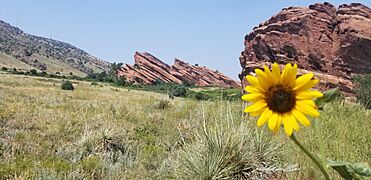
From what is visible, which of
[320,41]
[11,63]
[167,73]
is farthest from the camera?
[167,73]

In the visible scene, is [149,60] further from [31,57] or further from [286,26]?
[286,26]

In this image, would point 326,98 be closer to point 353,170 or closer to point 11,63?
point 353,170

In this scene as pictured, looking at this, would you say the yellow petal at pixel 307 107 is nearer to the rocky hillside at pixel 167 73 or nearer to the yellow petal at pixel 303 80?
the yellow petal at pixel 303 80

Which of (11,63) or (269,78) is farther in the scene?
(11,63)

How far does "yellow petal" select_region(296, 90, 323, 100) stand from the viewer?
1116 mm

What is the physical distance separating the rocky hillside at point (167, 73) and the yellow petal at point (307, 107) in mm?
95337

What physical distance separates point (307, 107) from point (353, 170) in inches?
11.0

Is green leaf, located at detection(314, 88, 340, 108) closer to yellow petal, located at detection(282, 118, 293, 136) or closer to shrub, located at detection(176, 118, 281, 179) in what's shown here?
yellow petal, located at detection(282, 118, 293, 136)

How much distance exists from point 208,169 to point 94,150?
9.93ft

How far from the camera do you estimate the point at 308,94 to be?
113 cm

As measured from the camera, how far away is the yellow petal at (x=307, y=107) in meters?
1.08

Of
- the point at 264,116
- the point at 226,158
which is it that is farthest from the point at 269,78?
the point at 226,158

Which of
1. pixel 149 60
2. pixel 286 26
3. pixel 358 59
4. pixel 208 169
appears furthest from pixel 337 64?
pixel 149 60

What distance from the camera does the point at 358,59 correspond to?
184ft
